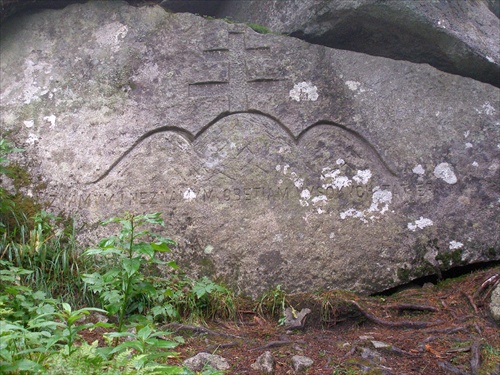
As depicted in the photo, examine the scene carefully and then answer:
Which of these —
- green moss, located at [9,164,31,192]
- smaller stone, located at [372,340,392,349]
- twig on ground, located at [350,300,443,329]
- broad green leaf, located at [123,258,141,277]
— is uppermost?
green moss, located at [9,164,31,192]

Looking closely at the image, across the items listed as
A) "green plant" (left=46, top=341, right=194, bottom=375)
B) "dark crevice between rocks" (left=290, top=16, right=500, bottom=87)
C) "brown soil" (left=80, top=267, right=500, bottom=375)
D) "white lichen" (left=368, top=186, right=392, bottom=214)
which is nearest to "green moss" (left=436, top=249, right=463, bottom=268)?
"brown soil" (left=80, top=267, right=500, bottom=375)

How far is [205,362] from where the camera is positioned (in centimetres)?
288

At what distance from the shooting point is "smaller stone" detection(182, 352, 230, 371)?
9.29 feet

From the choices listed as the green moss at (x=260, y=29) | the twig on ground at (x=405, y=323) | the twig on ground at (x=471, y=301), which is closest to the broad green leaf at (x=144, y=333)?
the twig on ground at (x=405, y=323)

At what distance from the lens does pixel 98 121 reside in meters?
4.29

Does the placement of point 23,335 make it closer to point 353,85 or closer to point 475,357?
point 475,357

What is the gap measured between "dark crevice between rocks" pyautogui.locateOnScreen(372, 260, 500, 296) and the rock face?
0.07m

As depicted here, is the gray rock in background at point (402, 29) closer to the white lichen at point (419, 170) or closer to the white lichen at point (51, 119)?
the white lichen at point (419, 170)

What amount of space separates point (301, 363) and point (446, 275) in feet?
5.21

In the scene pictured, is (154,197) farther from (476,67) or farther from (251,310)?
(476,67)

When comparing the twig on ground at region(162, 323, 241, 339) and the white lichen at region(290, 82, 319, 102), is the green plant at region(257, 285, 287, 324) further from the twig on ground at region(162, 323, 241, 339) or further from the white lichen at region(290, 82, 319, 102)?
the white lichen at region(290, 82, 319, 102)

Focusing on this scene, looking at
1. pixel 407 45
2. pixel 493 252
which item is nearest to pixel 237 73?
pixel 407 45

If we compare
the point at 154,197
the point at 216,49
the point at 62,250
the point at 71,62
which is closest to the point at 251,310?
the point at 154,197

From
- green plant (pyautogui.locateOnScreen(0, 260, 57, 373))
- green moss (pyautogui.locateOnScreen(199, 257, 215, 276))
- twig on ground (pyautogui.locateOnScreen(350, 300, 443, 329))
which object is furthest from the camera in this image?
green moss (pyautogui.locateOnScreen(199, 257, 215, 276))
